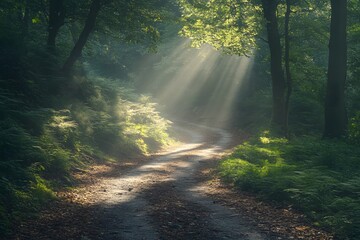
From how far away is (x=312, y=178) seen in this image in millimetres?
10484

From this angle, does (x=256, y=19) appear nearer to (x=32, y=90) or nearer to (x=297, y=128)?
(x=297, y=128)

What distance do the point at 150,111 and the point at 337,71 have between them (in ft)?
51.8

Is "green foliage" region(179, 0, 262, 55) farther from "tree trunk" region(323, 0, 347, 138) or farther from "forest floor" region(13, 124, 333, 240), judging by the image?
"forest floor" region(13, 124, 333, 240)

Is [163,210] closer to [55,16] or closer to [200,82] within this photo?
[55,16]

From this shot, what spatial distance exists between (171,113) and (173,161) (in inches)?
1320

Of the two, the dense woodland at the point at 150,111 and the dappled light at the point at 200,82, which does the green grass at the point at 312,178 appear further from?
the dappled light at the point at 200,82

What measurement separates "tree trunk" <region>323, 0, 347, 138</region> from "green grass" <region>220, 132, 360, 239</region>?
120cm

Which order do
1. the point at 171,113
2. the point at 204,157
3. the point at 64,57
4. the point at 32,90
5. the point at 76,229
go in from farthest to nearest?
1. the point at 171,113
2. the point at 64,57
3. the point at 204,157
4. the point at 32,90
5. the point at 76,229

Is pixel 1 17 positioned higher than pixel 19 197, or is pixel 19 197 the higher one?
pixel 1 17

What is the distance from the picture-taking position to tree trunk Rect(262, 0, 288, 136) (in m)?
21.3

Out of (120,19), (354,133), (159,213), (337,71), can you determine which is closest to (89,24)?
(120,19)

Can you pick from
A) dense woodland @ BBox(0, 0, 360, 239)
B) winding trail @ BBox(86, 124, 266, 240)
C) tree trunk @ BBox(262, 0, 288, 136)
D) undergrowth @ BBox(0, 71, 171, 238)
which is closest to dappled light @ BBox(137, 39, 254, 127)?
dense woodland @ BBox(0, 0, 360, 239)

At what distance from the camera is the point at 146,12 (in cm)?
2128

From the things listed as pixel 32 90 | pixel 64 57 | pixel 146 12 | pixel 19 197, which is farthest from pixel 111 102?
pixel 19 197
